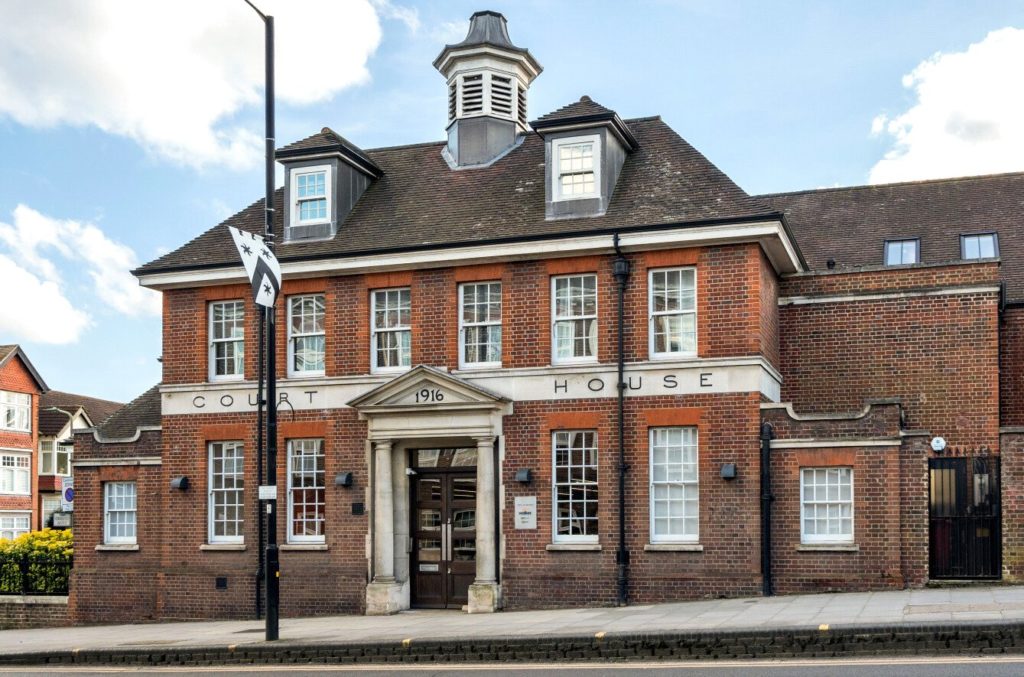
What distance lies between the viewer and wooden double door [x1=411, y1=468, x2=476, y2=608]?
2331 centimetres

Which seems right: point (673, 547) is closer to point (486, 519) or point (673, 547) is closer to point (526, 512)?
point (526, 512)

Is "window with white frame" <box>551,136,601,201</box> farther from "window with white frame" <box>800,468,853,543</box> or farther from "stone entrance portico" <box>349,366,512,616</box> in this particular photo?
"window with white frame" <box>800,468,853,543</box>

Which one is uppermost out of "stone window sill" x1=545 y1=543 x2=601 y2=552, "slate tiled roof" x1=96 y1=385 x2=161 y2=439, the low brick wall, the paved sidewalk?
"slate tiled roof" x1=96 y1=385 x2=161 y2=439

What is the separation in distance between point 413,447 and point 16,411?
133 feet

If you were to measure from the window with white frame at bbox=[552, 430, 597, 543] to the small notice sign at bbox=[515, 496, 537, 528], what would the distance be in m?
0.38

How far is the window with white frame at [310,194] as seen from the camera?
2525 cm

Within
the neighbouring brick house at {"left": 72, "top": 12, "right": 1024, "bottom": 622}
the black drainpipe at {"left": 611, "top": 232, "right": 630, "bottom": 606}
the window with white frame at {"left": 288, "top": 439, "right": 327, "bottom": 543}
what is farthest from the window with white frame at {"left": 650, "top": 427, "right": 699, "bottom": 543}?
the window with white frame at {"left": 288, "top": 439, "right": 327, "bottom": 543}

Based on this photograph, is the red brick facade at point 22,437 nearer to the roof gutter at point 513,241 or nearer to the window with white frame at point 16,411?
the window with white frame at point 16,411

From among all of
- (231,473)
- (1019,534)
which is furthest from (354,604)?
(1019,534)

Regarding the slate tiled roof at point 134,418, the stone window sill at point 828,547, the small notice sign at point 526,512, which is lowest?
the stone window sill at point 828,547

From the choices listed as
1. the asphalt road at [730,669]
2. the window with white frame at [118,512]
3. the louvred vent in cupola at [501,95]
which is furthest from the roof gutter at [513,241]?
the asphalt road at [730,669]

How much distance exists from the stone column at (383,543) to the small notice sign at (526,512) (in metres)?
2.46

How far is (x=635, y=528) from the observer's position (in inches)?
858

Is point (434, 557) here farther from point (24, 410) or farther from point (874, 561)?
point (24, 410)
